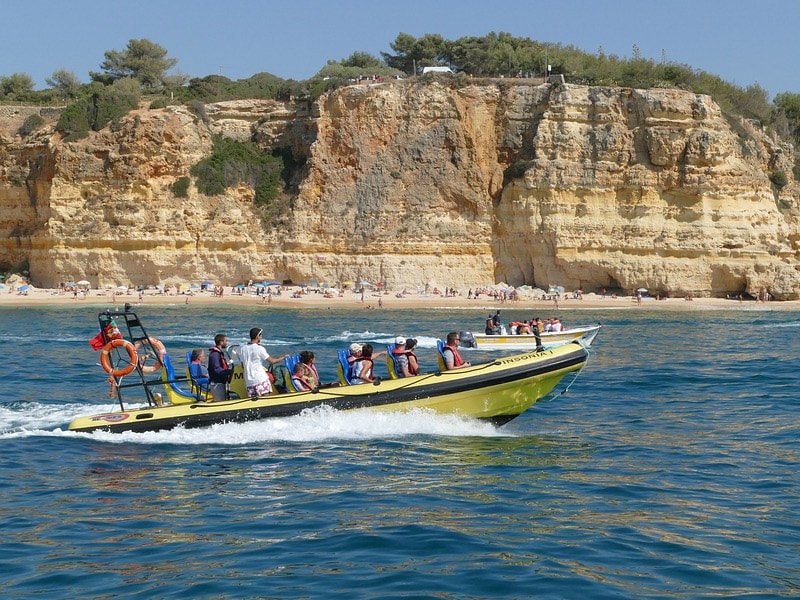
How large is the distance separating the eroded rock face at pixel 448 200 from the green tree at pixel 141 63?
19581 mm

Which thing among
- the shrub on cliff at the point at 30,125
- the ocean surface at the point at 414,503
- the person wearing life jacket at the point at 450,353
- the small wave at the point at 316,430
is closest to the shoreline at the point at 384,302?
the shrub on cliff at the point at 30,125

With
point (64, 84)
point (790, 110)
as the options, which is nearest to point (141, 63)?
point (64, 84)

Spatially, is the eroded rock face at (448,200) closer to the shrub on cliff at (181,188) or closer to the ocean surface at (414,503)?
the shrub on cliff at (181,188)

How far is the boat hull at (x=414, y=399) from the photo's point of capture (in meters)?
14.6

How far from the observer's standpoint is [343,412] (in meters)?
14.8

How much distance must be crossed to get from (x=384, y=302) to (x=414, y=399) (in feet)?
116

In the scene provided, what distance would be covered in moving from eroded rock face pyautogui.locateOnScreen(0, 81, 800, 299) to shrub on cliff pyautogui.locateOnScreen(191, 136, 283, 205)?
0.80 m

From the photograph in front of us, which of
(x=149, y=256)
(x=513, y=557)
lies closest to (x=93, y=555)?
(x=513, y=557)

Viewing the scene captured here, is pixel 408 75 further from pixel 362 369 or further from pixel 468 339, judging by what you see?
pixel 362 369

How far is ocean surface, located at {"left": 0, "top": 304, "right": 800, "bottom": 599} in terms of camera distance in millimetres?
8688

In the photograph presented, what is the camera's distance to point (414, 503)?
11.2 meters

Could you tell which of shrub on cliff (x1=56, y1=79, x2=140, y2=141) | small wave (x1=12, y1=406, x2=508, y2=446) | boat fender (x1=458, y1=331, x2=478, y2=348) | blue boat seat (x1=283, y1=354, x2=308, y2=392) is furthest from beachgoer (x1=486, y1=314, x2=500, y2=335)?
shrub on cliff (x1=56, y1=79, x2=140, y2=141)

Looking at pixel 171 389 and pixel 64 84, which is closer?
pixel 171 389

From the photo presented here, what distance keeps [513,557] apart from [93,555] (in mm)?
4054
